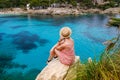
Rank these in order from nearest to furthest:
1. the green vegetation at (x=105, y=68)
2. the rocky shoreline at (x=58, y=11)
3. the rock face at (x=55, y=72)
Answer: the green vegetation at (x=105, y=68) < the rock face at (x=55, y=72) < the rocky shoreline at (x=58, y=11)

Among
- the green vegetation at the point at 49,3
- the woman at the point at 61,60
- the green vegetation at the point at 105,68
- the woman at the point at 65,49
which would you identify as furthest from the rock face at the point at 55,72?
the green vegetation at the point at 49,3

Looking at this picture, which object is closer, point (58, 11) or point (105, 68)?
point (105, 68)

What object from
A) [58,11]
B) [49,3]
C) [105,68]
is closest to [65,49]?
[105,68]

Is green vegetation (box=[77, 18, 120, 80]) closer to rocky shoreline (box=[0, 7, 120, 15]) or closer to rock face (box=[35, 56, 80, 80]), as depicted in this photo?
rock face (box=[35, 56, 80, 80])

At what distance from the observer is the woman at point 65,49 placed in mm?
4008

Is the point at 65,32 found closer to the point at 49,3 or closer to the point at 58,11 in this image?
the point at 58,11

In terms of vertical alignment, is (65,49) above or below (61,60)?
above

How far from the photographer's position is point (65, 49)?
4188 mm

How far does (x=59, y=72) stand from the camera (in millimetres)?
3732

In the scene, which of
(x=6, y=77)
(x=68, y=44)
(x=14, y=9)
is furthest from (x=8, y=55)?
(x=14, y=9)

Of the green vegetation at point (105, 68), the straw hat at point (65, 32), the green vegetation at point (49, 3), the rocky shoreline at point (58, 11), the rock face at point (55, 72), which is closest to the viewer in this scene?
the green vegetation at point (105, 68)

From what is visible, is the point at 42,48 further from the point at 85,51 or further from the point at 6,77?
the point at 6,77

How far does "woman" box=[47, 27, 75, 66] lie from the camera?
4008 mm

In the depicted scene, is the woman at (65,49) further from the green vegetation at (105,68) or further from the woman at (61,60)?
the green vegetation at (105,68)
